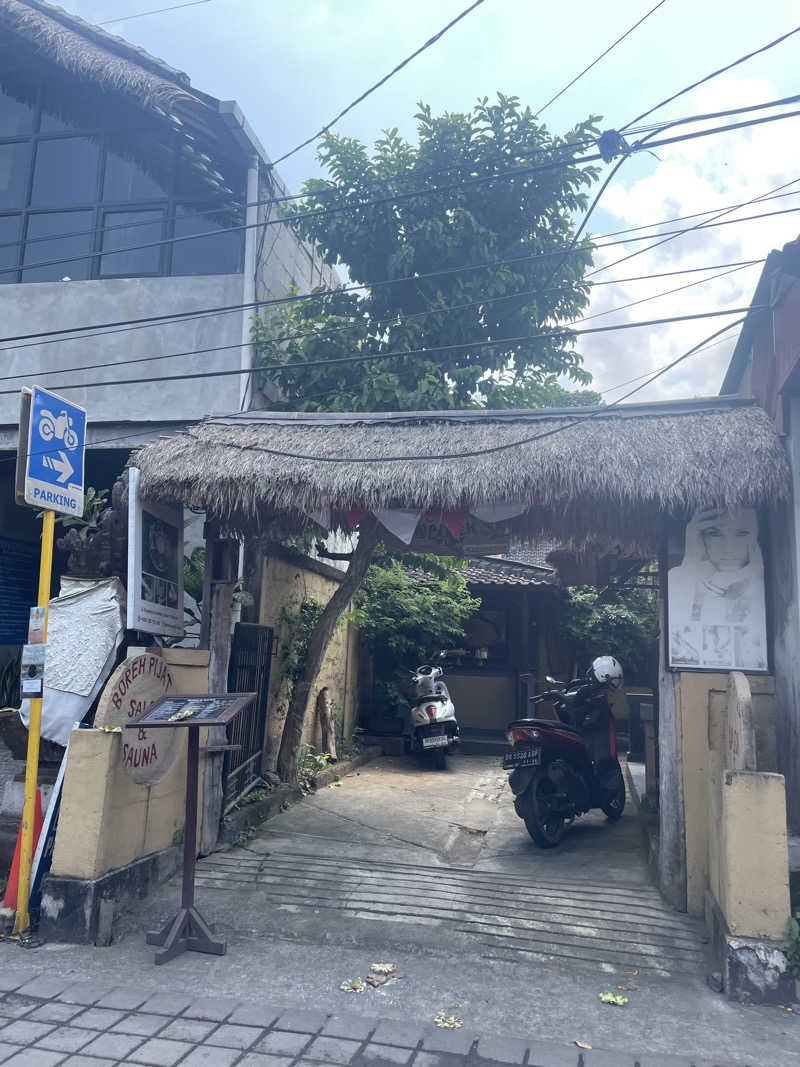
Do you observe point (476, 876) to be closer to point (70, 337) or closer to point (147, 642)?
point (147, 642)

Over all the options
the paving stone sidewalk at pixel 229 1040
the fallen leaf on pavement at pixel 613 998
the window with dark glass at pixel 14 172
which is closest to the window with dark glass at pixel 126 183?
the window with dark glass at pixel 14 172

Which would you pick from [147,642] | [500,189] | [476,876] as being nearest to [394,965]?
[476,876]

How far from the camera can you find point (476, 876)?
5.81 m

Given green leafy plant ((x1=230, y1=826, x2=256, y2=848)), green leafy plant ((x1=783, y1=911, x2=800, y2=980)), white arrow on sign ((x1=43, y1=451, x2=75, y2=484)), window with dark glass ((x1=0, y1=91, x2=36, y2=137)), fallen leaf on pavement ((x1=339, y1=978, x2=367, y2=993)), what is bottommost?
fallen leaf on pavement ((x1=339, y1=978, x2=367, y2=993))

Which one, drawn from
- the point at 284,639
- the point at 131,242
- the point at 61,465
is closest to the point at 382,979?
the point at 61,465

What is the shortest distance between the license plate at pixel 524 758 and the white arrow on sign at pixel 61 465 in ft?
14.3

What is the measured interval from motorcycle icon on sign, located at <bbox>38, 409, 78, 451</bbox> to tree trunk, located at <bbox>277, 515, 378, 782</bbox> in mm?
2991

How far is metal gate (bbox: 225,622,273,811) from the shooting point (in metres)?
7.01

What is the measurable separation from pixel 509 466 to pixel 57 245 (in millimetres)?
7362

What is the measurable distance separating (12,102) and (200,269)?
149 inches

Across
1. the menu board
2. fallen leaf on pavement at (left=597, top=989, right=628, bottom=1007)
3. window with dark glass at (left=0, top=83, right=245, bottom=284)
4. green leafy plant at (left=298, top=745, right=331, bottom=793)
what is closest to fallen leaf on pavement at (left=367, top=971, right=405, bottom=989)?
fallen leaf on pavement at (left=597, top=989, right=628, bottom=1007)

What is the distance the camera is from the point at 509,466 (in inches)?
225

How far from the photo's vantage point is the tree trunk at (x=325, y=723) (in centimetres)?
1020

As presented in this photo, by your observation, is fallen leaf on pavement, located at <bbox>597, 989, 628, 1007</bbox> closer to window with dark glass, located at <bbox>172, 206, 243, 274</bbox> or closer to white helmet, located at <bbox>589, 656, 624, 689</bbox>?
white helmet, located at <bbox>589, 656, 624, 689</bbox>
